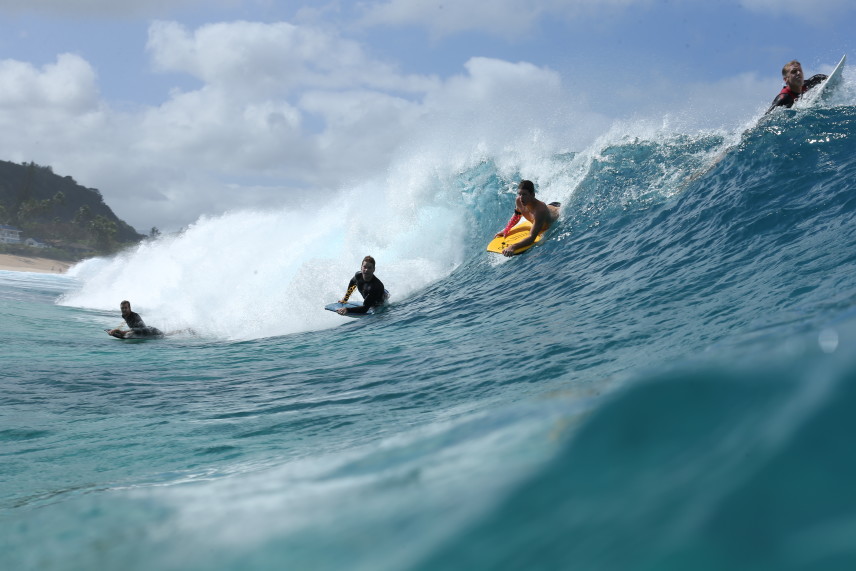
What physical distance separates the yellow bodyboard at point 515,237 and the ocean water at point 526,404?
1.24 ft

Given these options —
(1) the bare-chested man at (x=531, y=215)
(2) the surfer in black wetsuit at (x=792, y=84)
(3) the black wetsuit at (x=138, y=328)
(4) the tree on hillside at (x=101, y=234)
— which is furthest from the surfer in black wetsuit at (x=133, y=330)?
(4) the tree on hillside at (x=101, y=234)

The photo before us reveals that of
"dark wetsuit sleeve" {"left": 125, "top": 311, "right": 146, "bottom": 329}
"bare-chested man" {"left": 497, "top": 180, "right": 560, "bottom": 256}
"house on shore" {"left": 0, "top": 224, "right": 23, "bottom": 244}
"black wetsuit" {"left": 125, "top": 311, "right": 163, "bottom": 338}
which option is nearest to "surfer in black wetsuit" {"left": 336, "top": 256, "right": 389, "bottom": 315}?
"bare-chested man" {"left": 497, "top": 180, "right": 560, "bottom": 256}

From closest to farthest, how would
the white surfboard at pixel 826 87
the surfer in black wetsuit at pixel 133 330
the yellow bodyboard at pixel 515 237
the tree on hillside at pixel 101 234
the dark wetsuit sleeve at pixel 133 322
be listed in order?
1. the white surfboard at pixel 826 87
2. the yellow bodyboard at pixel 515 237
3. the surfer in black wetsuit at pixel 133 330
4. the dark wetsuit sleeve at pixel 133 322
5. the tree on hillside at pixel 101 234

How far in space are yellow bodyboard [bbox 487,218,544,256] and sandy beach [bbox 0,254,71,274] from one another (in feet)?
268

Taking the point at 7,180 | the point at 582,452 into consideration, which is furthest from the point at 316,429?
the point at 7,180

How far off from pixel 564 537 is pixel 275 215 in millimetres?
22583

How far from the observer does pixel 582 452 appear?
2.16 m

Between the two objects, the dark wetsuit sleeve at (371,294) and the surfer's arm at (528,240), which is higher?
the surfer's arm at (528,240)

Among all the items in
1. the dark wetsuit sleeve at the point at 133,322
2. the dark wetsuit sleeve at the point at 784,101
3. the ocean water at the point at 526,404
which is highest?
the dark wetsuit sleeve at the point at 784,101

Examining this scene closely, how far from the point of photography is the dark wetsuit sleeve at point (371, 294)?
11.6 m

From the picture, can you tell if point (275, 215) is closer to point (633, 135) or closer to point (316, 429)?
point (633, 135)

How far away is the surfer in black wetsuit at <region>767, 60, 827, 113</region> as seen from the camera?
11.3 m

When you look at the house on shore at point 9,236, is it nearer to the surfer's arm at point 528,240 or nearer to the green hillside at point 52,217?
the green hillside at point 52,217

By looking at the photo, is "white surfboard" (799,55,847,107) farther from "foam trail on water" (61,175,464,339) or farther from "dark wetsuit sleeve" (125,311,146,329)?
"dark wetsuit sleeve" (125,311,146,329)
